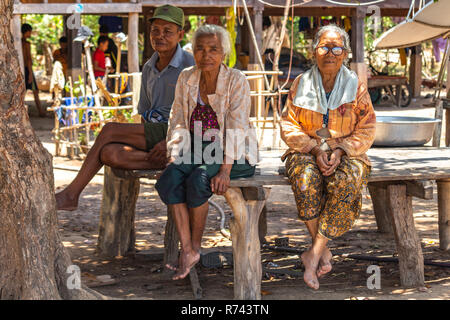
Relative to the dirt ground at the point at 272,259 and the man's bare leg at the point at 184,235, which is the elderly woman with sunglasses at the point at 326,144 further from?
the man's bare leg at the point at 184,235

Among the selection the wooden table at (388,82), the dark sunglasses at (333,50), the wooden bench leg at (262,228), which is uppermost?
the dark sunglasses at (333,50)

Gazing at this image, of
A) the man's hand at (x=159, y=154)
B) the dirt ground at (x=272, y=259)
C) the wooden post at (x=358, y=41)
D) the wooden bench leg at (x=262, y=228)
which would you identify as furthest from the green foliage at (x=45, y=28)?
the man's hand at (x=159, y=154)

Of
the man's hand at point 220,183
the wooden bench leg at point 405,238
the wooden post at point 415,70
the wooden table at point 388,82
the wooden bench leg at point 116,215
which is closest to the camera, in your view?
the man's hand at point 220,183

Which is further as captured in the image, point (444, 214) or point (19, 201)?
point (444, 214)

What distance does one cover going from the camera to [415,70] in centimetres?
1722

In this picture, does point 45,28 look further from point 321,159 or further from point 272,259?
point 321,159

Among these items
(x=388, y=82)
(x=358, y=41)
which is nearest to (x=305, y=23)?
(x=388, y=82)

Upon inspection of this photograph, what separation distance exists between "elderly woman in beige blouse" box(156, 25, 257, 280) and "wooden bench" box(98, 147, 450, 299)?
0.16m

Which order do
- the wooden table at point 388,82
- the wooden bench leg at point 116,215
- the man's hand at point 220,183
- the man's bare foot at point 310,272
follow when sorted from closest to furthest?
the man's hand at point 220,183, the man's bare foot at point 310,272, the wooden bench leg at point 116,215, the wooden table at point 388,82

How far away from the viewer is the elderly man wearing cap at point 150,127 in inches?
178

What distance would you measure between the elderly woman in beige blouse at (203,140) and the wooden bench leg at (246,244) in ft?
0.47

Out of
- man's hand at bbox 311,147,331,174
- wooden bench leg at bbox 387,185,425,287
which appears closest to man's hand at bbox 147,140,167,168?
man's hand at bbox 311,147,331,174

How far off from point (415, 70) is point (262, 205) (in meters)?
14.1
